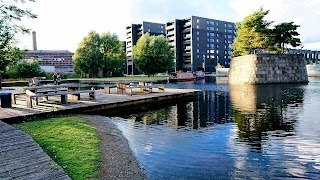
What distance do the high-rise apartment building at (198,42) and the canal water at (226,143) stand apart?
97614mm

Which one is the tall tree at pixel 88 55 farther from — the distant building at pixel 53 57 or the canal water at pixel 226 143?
the distant building at pixel 53 57

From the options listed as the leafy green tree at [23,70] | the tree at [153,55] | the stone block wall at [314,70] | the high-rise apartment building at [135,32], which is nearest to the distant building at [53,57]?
the high-rise apartment building at [135,32]

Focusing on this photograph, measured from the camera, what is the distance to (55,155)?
284 inches

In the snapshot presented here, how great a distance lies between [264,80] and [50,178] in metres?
44.3

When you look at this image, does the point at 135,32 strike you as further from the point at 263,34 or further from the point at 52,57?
the point at 263,34

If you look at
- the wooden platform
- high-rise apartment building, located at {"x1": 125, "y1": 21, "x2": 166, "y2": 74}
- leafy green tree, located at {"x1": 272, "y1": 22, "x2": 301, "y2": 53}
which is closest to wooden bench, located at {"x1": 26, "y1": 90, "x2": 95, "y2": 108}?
the wooden platform

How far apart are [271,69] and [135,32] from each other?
8963 cm

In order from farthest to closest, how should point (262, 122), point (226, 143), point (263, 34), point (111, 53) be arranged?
point (111, 53)
point (263, 34)
point (262, 122)
point (226, 143)

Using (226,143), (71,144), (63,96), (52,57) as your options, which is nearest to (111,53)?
(63,96)

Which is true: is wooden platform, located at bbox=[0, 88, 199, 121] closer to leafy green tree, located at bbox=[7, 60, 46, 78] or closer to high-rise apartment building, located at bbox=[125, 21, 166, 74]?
leafy green tree, located at bbox=[7, 60, 46, 78]

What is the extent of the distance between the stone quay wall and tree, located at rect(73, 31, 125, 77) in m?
39.5

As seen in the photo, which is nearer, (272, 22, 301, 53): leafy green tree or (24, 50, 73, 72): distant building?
(272, 22, 301, 53): leafy green tree

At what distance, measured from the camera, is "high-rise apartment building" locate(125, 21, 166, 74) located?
120 m

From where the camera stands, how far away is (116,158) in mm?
7895
